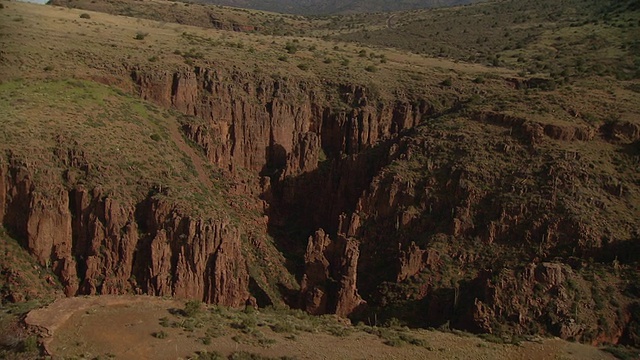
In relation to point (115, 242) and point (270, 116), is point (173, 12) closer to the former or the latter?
point (270, 116)

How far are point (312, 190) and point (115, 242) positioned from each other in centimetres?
2253

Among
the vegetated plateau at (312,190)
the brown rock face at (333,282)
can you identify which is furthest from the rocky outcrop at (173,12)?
the brown rock face at (333,282)

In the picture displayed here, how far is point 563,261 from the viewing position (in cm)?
3956

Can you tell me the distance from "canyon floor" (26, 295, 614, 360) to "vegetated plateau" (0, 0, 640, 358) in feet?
1.46

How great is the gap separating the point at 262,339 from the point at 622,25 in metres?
87.7

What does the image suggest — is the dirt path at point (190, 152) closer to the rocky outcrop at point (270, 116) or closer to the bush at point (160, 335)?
the rocky outcrop at point (270, 116)

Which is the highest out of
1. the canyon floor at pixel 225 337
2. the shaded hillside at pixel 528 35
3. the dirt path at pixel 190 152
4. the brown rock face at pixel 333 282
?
the shaded hillside at pixel 528 35

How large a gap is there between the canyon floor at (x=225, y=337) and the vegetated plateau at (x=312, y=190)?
445 mm

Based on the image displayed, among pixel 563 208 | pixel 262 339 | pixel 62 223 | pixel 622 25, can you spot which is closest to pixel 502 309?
pixel 563 208

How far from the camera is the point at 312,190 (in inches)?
2274

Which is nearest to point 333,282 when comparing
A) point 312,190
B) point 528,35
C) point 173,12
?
point 312,190

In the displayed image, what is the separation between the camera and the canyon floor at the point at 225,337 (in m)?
26.9

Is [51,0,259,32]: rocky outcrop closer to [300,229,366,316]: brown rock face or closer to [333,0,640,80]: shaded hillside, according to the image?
[333,0,640,80]: shaded hillside

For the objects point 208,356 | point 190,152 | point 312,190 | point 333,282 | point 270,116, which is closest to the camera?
point 208,356
